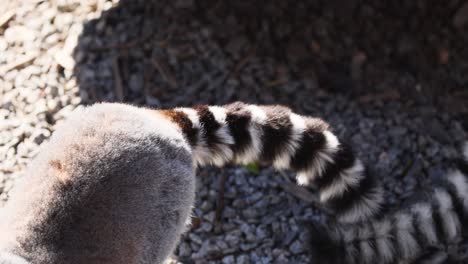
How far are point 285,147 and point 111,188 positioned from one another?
93 centimetres

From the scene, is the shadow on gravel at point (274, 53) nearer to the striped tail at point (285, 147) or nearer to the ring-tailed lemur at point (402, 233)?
the striped tail at point (285, 147)

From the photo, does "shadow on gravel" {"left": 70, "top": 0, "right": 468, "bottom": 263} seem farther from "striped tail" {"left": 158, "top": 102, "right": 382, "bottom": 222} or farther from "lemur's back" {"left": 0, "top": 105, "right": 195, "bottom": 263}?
"lemur's back" {"left": 0, "top": 105, "right": 195, "bottom": 263}

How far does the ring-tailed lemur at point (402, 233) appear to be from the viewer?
3.25 metres

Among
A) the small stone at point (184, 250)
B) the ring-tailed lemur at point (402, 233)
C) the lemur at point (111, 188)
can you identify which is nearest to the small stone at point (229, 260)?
the small stone at point (184, 250)

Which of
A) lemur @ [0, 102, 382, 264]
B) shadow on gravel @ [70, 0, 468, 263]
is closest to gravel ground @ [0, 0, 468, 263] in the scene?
shadow on gravel @ [70, 0, 468, 263]

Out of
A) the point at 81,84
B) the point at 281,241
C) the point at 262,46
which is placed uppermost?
the point at 262,46

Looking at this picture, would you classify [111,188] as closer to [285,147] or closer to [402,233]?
[285,147]

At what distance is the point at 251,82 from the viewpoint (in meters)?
4.10

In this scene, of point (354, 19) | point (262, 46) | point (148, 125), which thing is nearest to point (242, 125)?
point (148, 125)

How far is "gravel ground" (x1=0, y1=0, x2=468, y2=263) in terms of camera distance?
3.83 metres

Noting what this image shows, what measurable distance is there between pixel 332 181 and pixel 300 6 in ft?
4.66

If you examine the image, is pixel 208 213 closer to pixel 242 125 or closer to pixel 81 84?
pixel 242 125

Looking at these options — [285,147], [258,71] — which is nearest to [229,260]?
[285,147]

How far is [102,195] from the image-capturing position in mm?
2705
